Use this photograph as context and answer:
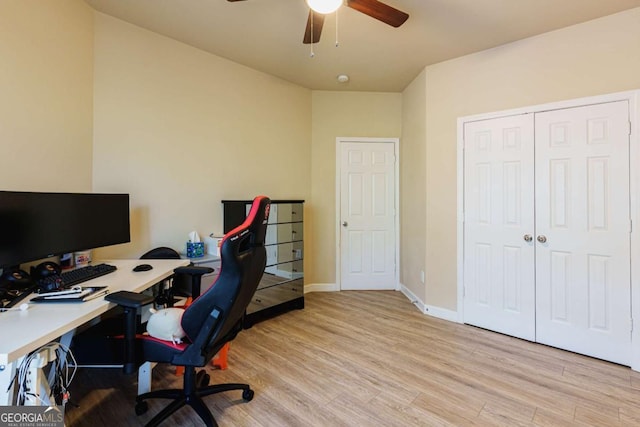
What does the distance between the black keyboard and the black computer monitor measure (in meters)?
0.14

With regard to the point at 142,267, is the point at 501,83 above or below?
above

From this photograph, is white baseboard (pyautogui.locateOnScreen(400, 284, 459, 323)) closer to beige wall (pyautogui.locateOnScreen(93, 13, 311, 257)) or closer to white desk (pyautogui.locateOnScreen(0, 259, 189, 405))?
beige wall (pyautogui.locateOnScreen(93, 13, 311, 257))

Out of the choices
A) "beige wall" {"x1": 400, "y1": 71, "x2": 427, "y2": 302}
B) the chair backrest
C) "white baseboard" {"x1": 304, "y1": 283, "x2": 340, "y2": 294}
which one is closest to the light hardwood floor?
the chair backrest

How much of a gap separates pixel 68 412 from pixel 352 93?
4.24m

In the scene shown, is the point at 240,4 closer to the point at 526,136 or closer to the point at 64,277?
the point at 64,277

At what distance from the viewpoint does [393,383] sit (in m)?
2.12

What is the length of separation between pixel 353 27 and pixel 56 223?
8.68 feet

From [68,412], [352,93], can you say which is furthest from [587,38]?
[68,412]

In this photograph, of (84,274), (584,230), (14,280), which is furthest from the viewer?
(584,230)

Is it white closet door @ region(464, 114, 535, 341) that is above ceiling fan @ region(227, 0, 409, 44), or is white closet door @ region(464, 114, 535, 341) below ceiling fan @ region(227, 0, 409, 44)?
below

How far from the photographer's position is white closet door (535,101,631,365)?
236cm

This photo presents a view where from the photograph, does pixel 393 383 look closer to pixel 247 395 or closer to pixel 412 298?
pixel 247 395

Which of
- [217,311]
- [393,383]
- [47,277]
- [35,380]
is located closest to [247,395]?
[217,311]

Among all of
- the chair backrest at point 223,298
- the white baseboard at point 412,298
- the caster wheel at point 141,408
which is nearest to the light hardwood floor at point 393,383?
the caster wheel at point 141,408
